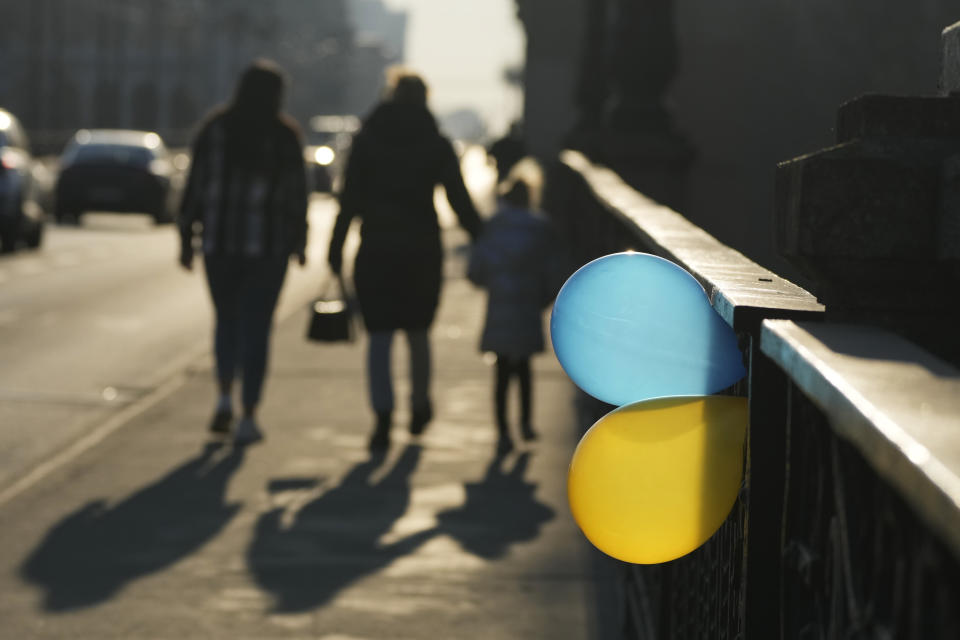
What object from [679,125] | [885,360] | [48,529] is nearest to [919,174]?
[885,360]

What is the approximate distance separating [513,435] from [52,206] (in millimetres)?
23156

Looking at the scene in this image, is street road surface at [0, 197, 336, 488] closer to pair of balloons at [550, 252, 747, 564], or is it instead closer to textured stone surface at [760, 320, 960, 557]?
pair of balloons at [550, 252, 747, 564]

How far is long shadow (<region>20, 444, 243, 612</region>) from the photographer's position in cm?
552

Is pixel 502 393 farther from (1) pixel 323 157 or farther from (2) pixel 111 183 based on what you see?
(1) pixel 323 157

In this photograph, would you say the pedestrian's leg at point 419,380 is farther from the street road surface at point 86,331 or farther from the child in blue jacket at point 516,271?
the street road surface at point 86,331

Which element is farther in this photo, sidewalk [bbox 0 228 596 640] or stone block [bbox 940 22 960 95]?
sidewalk [bbox 0 228 596 640]

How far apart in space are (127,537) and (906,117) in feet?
14.3

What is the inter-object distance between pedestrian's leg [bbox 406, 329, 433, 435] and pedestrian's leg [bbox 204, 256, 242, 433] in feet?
2.77

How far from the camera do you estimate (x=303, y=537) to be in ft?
20.4

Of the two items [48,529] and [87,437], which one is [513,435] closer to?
[87,437]

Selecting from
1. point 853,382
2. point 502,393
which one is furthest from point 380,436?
point 853,382

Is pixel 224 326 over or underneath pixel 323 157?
over

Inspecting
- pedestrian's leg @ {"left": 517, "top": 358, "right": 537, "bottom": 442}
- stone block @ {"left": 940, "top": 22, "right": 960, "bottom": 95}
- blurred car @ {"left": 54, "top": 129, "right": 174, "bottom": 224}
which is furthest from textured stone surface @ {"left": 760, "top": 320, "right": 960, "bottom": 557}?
blurred car @ {"left": 54, "top": 129, "right": 174, "bottom": 224}

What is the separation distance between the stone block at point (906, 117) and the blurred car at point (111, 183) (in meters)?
28.5
